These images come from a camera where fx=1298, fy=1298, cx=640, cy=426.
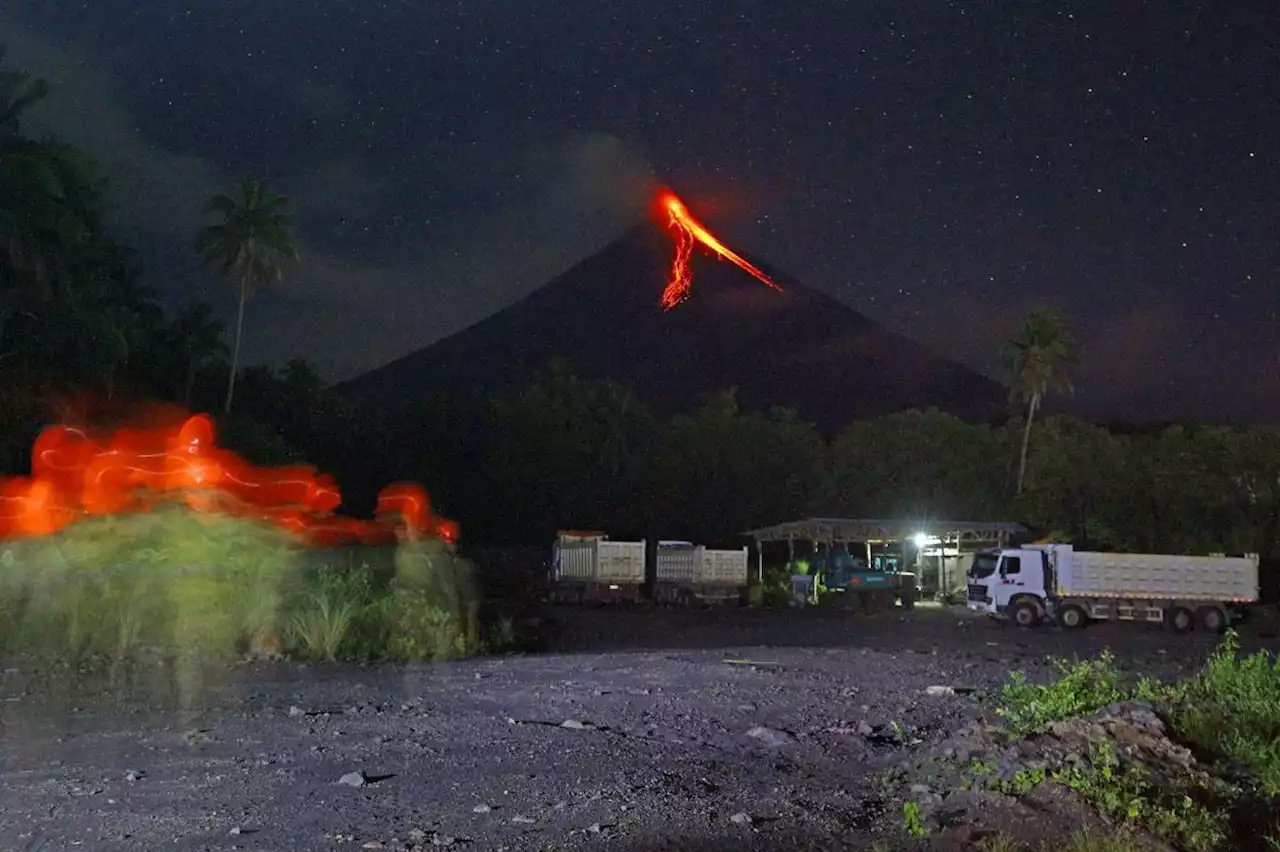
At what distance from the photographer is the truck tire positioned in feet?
111

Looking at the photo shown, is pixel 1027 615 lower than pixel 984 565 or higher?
lower

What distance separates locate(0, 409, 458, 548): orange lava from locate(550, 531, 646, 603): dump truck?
446 centimetres

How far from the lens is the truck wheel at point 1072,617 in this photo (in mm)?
33125

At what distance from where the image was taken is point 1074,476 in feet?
177

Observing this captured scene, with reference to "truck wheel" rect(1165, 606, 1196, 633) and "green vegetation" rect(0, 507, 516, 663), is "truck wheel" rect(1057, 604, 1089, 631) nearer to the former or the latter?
"truck wheel" rect(1165, 606, 1196, 633)

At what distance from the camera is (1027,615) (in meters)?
33.9

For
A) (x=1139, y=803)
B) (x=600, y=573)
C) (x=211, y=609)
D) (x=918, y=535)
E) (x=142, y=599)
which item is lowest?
(x=1139, y=803)

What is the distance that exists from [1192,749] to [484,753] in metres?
5.65

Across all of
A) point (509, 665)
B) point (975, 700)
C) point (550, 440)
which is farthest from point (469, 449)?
point (975, 700)

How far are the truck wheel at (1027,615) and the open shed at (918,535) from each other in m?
10.7

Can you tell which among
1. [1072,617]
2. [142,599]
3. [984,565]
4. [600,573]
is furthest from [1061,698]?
[600,573]

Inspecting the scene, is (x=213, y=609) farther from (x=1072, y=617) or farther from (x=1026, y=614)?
(x=1072, y=617)

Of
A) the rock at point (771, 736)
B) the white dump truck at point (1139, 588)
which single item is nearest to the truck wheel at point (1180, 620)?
the white dump truck at point (1139, 588)

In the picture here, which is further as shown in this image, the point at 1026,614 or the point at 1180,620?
the point at 1026,614
